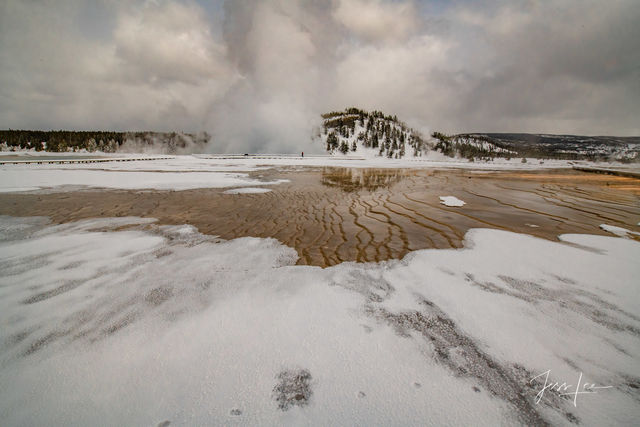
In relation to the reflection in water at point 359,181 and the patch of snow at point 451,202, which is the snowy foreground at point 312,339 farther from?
the reflection in water at point 359,181

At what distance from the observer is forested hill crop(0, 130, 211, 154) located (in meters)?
92.1

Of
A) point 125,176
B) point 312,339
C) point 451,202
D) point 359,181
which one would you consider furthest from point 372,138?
point 312,339

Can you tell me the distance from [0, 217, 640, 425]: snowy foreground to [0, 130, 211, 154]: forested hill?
120120mm

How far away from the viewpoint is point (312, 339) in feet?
8.26

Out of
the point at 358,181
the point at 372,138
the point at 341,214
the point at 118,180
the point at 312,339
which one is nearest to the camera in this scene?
the point at 312,339

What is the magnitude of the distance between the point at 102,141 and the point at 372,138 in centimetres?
11572

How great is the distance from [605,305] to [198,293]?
16.9ft

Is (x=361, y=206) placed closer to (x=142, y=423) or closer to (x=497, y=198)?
(x=497, y=198)

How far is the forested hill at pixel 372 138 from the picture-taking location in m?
107

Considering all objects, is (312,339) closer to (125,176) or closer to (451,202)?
(451,202)

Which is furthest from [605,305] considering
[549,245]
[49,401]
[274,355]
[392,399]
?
[49,401]

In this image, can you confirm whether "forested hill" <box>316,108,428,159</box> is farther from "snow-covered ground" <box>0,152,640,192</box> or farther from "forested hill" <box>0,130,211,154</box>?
"snow-covered ground" <box>0,152,640,192</box>

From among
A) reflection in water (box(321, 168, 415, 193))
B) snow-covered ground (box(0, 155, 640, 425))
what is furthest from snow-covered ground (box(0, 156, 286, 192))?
snow-covered ground (box(0, 155, 640, 425))

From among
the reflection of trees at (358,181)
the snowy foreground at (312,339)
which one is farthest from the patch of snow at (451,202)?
the snowy foreground at (312,339)
